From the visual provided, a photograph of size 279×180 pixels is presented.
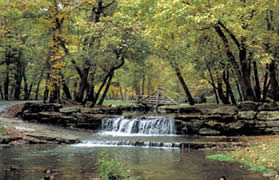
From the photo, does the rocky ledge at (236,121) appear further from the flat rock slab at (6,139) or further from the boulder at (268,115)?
the flat rock slab at (6,139)

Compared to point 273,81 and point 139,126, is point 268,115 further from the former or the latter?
point 139,126

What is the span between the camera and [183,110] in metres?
22.6

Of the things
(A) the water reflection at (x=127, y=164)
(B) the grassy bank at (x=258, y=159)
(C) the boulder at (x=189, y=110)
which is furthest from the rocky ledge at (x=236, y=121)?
(B) the grassy bank at (x=258, y=159)

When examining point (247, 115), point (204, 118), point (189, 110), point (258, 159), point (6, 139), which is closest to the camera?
point (258, 159)

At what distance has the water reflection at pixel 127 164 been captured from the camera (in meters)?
7.99

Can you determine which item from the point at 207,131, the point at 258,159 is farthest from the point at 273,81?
the point at 258,159

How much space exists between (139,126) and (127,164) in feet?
33.5

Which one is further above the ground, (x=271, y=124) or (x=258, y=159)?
(x=271, y=124)

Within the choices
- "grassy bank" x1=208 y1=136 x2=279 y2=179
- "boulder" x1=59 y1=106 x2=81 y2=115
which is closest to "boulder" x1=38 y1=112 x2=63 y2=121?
"boulder" x1=59 y1=106 x2=81 y2=115

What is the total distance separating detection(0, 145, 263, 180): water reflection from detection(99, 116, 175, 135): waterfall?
6.52m

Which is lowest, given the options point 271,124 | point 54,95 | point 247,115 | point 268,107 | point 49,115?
point 271,124

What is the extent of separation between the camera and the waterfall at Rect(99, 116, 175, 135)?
1950cm

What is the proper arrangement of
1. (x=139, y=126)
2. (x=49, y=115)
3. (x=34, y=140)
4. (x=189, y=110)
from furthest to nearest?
(x=189, y=110) → (x=49, y=115) → (x=139, y=126) → (x=34, y=140)

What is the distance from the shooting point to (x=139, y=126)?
65.7 feet
